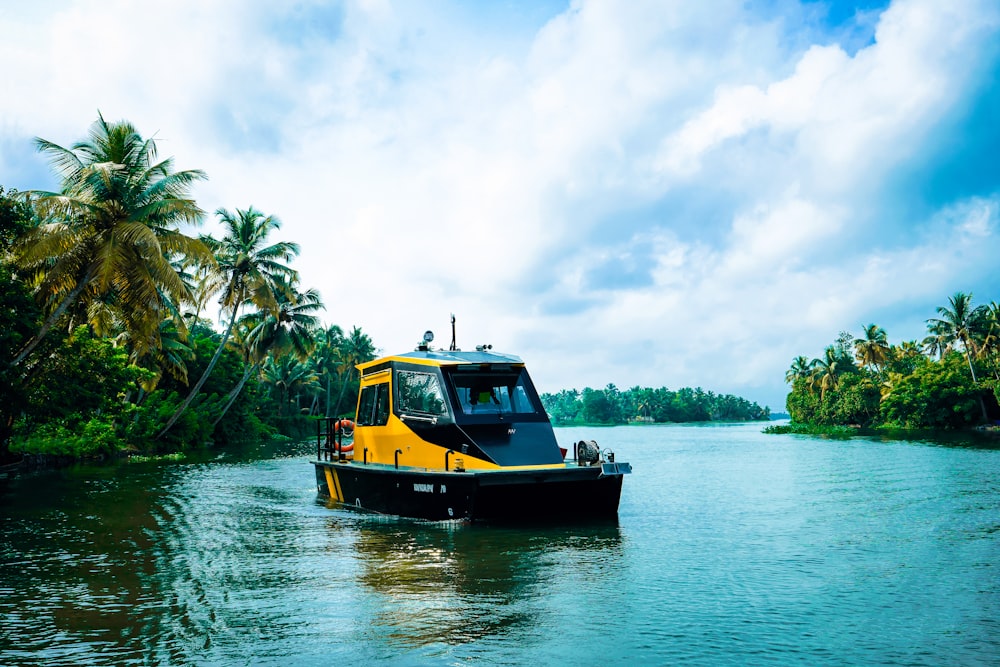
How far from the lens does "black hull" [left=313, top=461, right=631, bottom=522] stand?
1166 cm

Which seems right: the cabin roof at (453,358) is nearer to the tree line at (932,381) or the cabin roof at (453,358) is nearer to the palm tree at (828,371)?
the tree line at (932,381)

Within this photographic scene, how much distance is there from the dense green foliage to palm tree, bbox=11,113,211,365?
137 m

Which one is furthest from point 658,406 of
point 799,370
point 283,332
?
point 283,332

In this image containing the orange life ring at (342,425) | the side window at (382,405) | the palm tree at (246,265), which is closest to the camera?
the side window at (382,405)

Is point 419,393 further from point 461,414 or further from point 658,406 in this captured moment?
point 658,406

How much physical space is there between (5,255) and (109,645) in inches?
807

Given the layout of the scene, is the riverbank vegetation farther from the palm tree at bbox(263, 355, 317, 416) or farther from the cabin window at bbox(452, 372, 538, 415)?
the palm tree at bbox(263, 355, 317, 416)

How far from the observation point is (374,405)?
15.0 metres

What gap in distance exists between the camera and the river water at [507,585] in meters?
6.29

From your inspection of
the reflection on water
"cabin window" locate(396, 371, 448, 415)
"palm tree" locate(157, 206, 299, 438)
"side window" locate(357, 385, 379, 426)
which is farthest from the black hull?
"palm tree" locate(157, 206, 299, 438)

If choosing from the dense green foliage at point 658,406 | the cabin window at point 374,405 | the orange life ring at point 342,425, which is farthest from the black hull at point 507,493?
the dense green foliage at point 658,406

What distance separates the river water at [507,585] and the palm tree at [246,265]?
2232cm

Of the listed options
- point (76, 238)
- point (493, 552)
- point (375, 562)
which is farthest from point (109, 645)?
point (76, 238)

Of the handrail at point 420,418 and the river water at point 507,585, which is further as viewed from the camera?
the handrail at point 420,418
